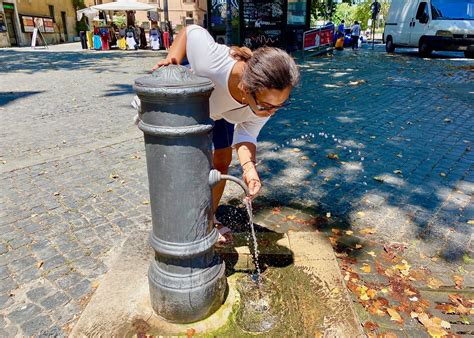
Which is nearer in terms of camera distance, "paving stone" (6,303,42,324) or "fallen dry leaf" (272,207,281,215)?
"paving stone" (6,303,42,324)

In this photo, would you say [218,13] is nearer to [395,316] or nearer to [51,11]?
[395,316]

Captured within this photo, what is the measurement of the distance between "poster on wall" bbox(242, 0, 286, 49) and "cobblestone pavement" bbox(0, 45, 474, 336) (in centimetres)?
757

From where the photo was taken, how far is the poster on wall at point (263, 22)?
14.2 meters

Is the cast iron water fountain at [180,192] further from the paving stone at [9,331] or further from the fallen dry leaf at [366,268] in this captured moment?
the fallen dry leaf at [366,268]

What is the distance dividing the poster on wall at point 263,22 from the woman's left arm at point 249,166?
517 inches

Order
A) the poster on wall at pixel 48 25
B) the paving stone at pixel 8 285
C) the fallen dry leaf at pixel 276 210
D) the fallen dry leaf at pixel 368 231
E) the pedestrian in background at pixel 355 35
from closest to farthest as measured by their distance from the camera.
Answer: the paving stone at pixel 8 285 < the fallen dry leaf at pixel 368 231 < the fallen dry leaf at pixel 276 210 < the pedestrian in background at pixel 355 35 < the poster on wall at pixel 48 25

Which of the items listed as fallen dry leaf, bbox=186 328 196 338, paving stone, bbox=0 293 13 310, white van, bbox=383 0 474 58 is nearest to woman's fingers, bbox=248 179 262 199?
fallen dry leaf, bbox=186 328 196 338

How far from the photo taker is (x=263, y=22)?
14.5 metres

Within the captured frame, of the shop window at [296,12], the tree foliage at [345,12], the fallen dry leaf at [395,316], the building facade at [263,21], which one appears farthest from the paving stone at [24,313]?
the tree foliage at [345,12]

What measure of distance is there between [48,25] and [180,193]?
110 ft

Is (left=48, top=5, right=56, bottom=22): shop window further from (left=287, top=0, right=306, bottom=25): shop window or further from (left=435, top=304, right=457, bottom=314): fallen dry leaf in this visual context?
(left=435, top=304, right=457, bottom=314): fallen dry leaf

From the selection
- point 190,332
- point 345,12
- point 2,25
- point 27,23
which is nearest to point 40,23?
A: point 27,23

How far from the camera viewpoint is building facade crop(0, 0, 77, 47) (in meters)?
26.2

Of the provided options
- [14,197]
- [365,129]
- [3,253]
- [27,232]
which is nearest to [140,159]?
[14,197]
